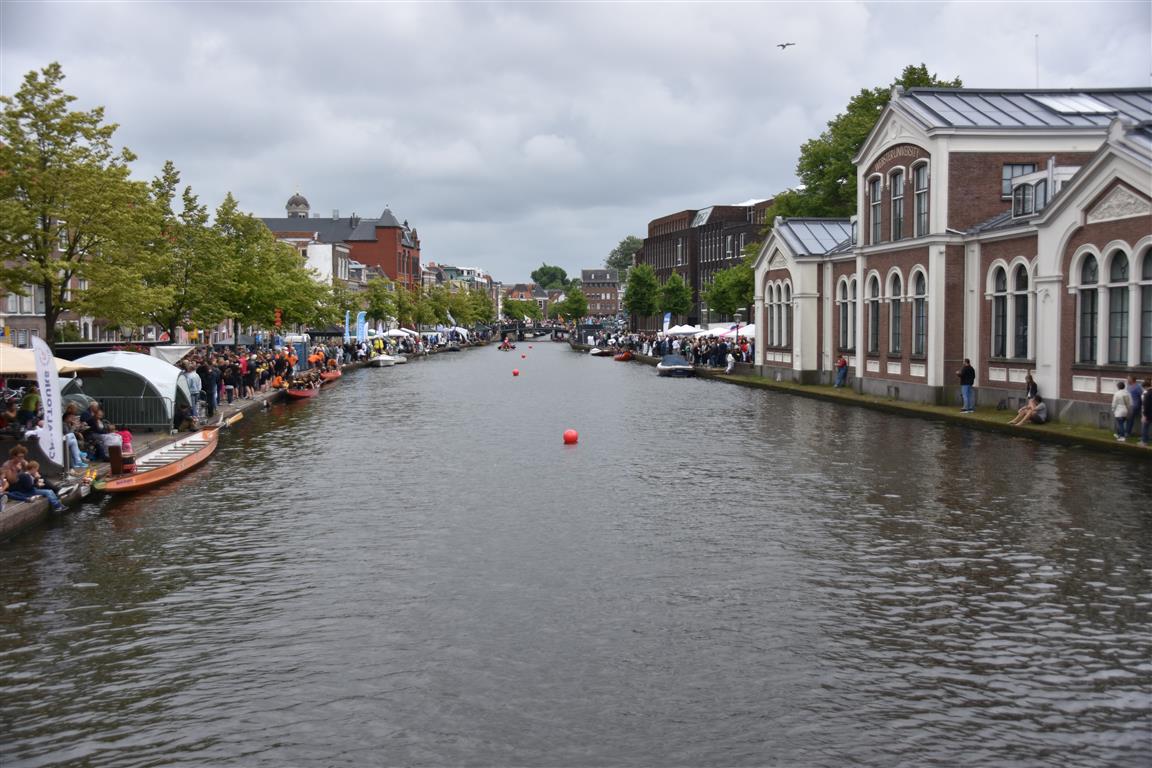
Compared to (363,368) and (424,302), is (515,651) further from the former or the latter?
(424,302)

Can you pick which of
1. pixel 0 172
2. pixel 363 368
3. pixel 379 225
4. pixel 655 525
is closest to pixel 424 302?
pixel 379 225

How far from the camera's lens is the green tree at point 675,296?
454 feet

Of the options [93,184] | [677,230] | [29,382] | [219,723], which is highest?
[677,230]

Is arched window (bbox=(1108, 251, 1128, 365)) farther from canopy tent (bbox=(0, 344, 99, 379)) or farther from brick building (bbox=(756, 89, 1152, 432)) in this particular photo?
canopy tent (bbox=(0, 344, 99, 379))

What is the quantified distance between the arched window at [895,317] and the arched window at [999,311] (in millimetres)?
6111

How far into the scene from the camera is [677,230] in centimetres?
16838

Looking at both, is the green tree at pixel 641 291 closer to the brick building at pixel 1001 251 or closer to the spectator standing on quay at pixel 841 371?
the brick building at pixel 1001 251

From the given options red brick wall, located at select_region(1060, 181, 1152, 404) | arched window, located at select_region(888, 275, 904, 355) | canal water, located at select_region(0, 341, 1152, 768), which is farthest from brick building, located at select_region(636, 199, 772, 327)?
canal water, located at select_region(0, 341, 1152, 768)

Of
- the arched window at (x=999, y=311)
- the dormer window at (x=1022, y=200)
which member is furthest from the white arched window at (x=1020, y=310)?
the dormer window at (x=1022, y=200)

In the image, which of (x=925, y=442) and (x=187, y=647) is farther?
(x=925, y=442)

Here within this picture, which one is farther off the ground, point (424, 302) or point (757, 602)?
point (424, 302)

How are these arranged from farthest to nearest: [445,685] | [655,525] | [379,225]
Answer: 1. [379,225]
2. [655,525]
3. [445,685]

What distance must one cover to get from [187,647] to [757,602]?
21.2 ft

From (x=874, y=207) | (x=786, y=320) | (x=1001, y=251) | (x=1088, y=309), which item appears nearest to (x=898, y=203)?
(x=874, y=207)
